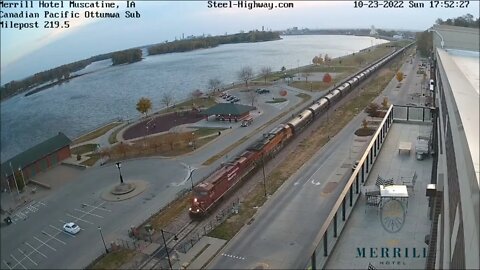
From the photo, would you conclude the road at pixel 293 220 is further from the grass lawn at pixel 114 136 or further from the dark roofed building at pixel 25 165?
the grass lawn at pixel 114 136

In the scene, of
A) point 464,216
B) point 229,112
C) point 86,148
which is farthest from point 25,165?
point 229,112

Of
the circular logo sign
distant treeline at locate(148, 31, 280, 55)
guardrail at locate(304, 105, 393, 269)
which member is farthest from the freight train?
distant treeline at locate(148, 31, 280, 55)

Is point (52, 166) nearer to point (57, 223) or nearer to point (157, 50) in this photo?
point (57, 223)

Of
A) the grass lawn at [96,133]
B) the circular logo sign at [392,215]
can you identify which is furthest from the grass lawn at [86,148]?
the circular logo sign at [392,215]

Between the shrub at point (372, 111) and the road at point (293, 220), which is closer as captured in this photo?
the road at point (293, 220)

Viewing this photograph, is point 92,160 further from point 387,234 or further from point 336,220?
point 387,234

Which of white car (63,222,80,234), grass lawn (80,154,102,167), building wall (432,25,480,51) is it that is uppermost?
building wall (432,25,480,51)

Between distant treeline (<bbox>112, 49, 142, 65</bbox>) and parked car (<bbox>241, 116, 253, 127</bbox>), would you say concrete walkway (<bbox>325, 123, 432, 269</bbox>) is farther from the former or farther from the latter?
distant treeline (<bbox>112, 49, 142, 65</bbox>)
